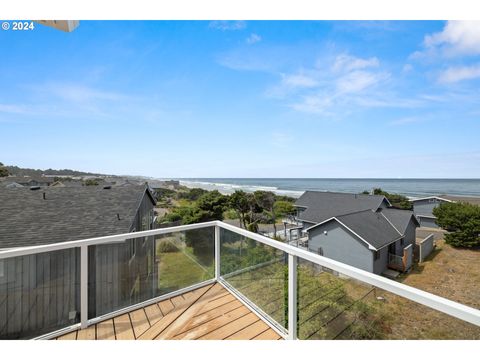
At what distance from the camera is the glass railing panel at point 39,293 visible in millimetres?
1671

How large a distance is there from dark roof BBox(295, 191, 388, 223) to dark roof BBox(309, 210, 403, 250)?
2.69m

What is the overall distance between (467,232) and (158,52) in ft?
62.0

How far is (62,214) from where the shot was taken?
229 inches

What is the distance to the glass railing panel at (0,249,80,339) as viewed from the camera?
5.48ft

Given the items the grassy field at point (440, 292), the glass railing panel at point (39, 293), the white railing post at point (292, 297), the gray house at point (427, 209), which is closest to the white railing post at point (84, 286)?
the glass railing panel at point (39, 293)

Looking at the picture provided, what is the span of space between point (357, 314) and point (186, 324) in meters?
1.28

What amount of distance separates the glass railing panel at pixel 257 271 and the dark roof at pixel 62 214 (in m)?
3.60

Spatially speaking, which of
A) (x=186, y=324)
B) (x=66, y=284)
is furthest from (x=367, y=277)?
(x=66, y=284)

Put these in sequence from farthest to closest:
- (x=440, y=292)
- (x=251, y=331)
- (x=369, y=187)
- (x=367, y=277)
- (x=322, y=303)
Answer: (x=369, y=187) → (x=440, y=292) → (x=251, y=331) → (x=322, y=303) → (x=367, y=277)

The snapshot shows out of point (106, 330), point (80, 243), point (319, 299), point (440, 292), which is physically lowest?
point (440, 292)

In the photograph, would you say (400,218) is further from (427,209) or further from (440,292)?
(427,209)

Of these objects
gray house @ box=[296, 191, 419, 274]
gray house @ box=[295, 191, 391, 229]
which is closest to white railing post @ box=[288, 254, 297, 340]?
gray house @ box=[296, 191, 419, 274]

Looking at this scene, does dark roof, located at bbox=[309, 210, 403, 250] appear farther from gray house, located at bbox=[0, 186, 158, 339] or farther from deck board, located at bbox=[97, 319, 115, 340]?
deck board, located at bbox=[97, 319, 115, 340]
